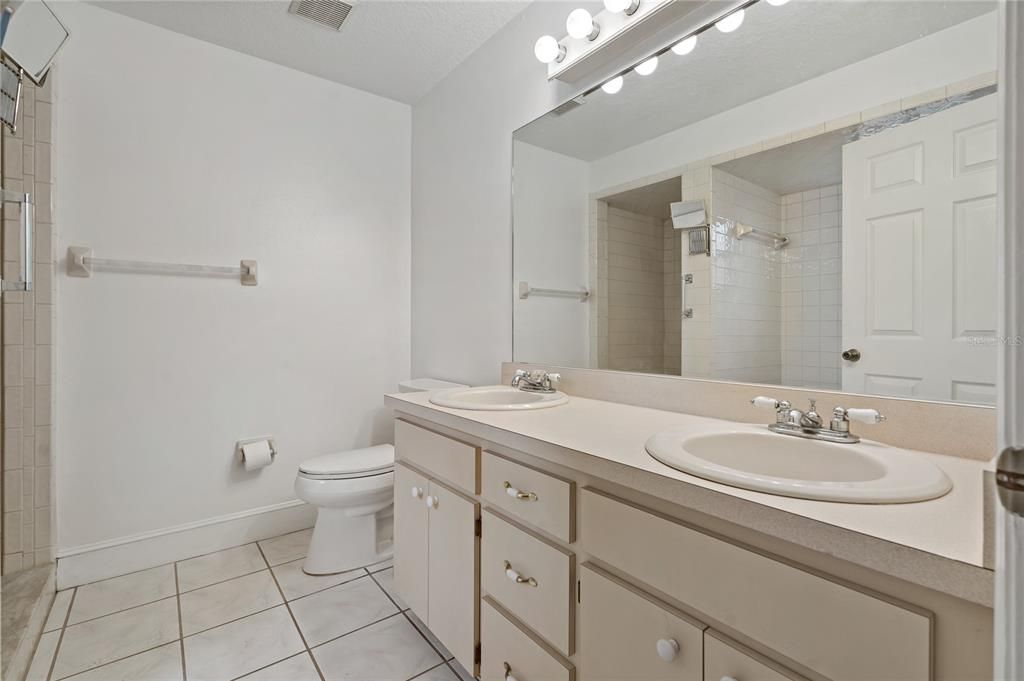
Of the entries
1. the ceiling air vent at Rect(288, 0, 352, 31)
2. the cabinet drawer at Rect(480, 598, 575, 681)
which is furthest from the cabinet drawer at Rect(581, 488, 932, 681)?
the ceiling air vent at Rect(288, 0, 352, 31)

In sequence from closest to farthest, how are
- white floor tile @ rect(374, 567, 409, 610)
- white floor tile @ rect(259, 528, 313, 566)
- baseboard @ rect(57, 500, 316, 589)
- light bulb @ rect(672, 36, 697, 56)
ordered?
light bulb @ rect(672, 36, 697, 56)
white floor tile @ rect(374, 567, 409, 610)
baseboard @ rect(57, 500, 316, 589)
white floor tile @ rect(259, 528, 313, 566)

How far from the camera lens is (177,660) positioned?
1.46 metres

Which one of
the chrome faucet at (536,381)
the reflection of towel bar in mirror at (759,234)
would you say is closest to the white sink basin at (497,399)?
the chrome faucet at (536,381)

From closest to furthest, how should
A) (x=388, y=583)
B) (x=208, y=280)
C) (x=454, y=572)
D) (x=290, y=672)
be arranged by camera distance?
(x=454, y=572) < (x=290, y=672) < (x=388, y=583) < (x=208, y=280)

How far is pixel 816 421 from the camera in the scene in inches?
37.5

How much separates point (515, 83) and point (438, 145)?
0.70 metres

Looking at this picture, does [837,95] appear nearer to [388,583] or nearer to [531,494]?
[531,494]

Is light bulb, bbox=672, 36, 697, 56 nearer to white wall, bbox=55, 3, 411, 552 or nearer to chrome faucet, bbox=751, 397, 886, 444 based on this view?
chrome faucet, bbox=751, 397, 886, 444


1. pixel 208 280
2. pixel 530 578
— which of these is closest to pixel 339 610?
pixel 530 578

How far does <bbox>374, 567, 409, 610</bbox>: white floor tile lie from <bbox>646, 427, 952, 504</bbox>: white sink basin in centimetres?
138

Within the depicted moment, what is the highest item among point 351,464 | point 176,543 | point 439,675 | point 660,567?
point 660,567

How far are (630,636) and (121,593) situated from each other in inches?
83.3

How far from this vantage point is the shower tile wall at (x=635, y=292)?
1438 millimetres

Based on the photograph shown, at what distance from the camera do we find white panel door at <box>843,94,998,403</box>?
0.85 m
